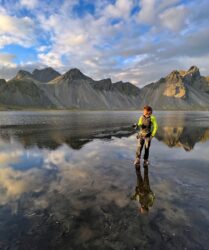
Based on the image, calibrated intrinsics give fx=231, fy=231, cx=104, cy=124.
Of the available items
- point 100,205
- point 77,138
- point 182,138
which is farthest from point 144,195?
point 182,138

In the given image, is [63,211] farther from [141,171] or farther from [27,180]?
[141,171]

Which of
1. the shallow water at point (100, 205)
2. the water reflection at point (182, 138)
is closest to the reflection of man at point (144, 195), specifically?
the shallow water at point (100, 205)

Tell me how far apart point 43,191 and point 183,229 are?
522cm

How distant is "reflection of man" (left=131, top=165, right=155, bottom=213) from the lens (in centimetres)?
763

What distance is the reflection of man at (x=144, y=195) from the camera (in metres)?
7.63

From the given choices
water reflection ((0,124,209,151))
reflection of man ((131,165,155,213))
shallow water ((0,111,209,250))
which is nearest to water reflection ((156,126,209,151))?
water reflection ((0,124,209,151))

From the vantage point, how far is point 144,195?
858 centimetres

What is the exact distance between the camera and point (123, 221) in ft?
21.4

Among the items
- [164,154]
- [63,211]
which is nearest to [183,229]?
[63,211]

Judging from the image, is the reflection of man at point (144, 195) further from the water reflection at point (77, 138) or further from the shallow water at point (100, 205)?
the water reflection at point (77, 138)

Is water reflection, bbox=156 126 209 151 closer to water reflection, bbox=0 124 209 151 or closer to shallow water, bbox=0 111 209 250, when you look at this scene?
water reflection, bbox=0 124 209 151

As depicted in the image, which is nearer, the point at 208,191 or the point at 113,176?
the point at 208,191

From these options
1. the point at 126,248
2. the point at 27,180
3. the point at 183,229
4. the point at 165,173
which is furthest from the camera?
the point at 165,173

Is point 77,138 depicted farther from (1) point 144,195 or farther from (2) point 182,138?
(1) point 144,195
